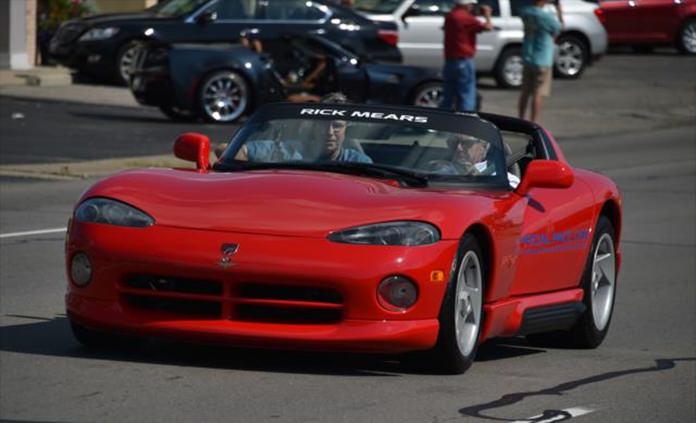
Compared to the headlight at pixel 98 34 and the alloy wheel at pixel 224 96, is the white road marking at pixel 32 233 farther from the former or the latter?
the headlight at pixel 98 34

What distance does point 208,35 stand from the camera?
2552 cm

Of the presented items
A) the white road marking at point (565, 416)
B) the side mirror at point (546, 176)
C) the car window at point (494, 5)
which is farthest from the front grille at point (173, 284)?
the car window at point (494, 5)

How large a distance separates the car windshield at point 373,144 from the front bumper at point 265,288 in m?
1.02

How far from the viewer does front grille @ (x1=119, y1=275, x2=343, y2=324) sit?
23.9ft

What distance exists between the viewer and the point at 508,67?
1154 inches

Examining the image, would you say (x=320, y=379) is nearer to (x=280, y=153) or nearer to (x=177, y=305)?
(x=177, y=305)

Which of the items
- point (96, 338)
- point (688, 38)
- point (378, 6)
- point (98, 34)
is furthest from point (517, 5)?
point (96, 338)

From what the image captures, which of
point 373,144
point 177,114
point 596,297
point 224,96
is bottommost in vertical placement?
point 177,114

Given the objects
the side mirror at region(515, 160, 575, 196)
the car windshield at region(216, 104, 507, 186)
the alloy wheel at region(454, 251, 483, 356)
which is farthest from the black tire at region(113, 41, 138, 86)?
the alloy wheel at region(454, 251, 483, 356)

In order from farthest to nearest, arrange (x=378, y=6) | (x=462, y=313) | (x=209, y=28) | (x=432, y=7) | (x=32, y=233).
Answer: (x=378, y=6) → (x=432, y=7) → (x=209, y=28) → (x=32, y=233) → (x=462, y=313)

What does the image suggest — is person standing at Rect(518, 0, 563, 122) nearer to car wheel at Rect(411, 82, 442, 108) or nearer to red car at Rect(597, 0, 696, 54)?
car wheel at Rect(411, 82, 442, 108)

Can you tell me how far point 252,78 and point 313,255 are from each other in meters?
15.3

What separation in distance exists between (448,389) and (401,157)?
1.53 metres

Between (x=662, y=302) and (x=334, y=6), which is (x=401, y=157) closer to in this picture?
(x=662, y=302)
